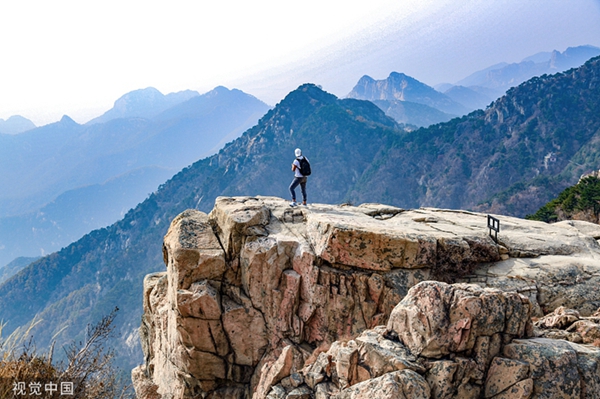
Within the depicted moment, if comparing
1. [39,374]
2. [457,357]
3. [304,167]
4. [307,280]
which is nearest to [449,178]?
[304,167]

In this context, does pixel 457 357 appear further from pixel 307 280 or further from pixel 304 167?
pixel 304 167

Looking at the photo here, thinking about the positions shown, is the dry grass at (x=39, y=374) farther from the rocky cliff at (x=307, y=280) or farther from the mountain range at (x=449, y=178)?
the mountain range at (x=449, y=178)

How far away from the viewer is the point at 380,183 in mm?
181250

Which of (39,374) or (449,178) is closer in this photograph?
(39,374)

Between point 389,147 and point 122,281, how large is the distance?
5546 inches

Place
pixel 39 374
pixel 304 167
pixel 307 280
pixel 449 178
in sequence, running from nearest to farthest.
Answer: pixel 39 374
pixel 307 280
pixel 304 167
pixel 449 178

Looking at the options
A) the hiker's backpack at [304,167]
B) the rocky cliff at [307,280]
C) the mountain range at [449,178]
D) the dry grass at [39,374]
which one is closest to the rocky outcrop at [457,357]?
the rocky cliff at [307,280]

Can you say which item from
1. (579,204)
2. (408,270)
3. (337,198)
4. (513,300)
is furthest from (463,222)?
(337,198)

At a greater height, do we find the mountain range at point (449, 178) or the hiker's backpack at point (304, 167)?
the hiker's backpack at point (304, 167)

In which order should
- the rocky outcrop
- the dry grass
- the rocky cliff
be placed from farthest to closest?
1. the rocky cliff
2. the rocky outcrop
3. the dry grass

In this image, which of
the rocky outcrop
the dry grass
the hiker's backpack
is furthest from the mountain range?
the dry grass

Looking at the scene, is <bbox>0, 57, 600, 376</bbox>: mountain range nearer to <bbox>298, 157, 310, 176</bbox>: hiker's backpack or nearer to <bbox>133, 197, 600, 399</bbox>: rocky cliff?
<bbox>133, 197, 600, 399</bbox>: rocky cliff

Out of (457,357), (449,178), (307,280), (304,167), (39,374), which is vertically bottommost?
(449,178)

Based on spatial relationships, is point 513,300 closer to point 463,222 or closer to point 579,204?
point 463,222
